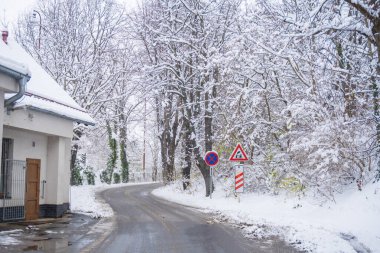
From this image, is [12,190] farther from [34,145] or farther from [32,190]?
[34,145]

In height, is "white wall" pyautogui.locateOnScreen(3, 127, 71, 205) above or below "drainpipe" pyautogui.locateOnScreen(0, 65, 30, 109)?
below

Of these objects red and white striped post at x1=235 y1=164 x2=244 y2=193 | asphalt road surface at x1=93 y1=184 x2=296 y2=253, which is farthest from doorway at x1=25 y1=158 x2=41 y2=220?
red and white striped post at x1=235 y1=164 x2=244 y2=193

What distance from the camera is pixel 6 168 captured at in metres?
15.4

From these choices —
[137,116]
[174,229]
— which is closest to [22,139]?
[174,229]

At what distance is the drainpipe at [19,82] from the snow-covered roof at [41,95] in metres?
0.15

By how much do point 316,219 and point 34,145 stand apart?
10.1 meters

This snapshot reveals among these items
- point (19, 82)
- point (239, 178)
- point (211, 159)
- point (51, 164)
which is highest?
point (19, 82)

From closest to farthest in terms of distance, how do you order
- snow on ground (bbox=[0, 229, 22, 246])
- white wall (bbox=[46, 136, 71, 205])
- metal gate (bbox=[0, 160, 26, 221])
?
snow on ground (bbox=[0, 229, 22, 246]), metal gate (bbox=[0, 160, 26, 221]), white wall (bbox=[46, 136, 71, 205])

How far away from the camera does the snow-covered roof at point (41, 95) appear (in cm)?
1433

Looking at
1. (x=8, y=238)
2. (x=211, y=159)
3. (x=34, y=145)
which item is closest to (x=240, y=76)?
(x=211, y=159)

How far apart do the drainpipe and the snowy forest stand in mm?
6895

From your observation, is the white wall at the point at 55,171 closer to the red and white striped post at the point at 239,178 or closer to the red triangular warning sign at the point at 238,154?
the red triangular warning sign at the point at 238,154

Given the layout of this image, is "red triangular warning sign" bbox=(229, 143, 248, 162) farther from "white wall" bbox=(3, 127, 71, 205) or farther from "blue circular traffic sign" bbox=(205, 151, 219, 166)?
"white wall" bbox=(3, 127, 71, 205)

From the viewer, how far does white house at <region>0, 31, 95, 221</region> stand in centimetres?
1473
